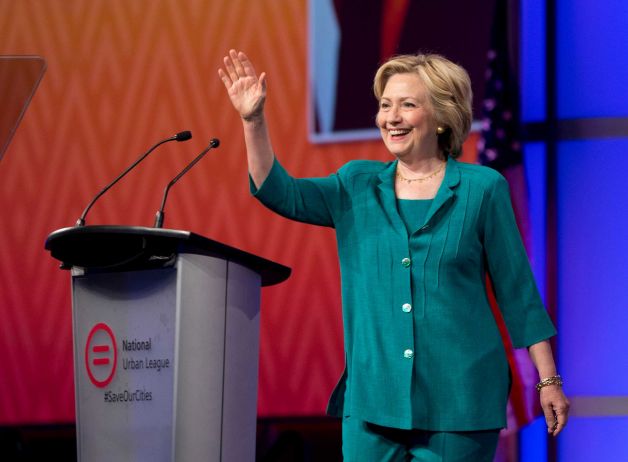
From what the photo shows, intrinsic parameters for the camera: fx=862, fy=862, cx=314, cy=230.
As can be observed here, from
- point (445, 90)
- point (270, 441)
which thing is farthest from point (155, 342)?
point (270, 441)

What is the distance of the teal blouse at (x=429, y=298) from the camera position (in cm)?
163

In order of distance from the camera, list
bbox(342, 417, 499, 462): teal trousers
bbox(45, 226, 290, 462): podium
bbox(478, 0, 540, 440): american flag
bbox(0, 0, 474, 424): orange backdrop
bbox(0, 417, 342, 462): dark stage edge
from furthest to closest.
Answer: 1. bbox(0, 0, 474, 424): orange backdrop
2. bbox(0, 417, 342, 462): dark stage edge
3. bbox(478, 0, 540, 440): american flag
4. bbox(45, 226, 290, 462): podium
5. bbox(342, 417, 499, 462): teal trousers

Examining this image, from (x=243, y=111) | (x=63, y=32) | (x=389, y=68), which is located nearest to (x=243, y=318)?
(x=243, y=111)

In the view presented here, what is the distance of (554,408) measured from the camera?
1725 millimetres

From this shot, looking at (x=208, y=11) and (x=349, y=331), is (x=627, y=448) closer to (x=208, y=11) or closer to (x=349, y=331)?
(x=349, y=331)

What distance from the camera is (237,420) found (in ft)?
6.41

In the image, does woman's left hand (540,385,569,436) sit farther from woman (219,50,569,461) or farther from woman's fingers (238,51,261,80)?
woman's fingers (238,51,261,80)

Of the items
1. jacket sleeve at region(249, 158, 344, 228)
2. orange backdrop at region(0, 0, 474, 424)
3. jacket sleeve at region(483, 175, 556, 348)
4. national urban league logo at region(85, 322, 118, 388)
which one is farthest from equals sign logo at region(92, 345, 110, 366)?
orange backdrop at region(0, 0, 474, 424)

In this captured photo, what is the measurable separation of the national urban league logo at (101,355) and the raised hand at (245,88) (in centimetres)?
58

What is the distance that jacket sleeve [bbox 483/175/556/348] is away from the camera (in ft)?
5.64

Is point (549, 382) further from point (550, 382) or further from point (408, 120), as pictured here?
point (408, 120)

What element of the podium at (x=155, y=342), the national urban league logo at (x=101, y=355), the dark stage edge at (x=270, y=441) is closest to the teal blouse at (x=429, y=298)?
the podium at (x=155, y=342)

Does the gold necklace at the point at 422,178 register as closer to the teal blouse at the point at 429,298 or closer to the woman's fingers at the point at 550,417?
Result: the teal blouse at the point at 429,298

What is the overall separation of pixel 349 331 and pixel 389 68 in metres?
0.57
